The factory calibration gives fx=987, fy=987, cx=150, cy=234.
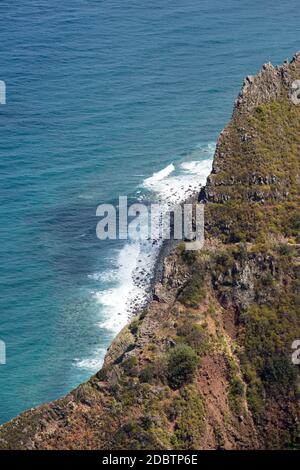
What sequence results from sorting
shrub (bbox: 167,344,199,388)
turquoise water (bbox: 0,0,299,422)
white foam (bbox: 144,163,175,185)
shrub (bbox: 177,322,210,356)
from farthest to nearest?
white foam (bbox: 144,163,175,185), turquoise water (bbox: 0,0,299,422), shrub (bbox: 177,322,210,356), shrub (bbox: 167,344,199,388)

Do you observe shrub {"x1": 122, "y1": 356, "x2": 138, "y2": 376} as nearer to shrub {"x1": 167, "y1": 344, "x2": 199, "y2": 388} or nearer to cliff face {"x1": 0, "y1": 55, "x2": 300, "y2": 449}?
cliff face {"x1": 0, "y1": 55, "x2": 300, "y2": 449}

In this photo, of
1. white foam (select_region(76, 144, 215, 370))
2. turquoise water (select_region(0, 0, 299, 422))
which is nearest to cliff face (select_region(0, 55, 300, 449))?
turquoise water (select_region(0, 0, 299, 422))

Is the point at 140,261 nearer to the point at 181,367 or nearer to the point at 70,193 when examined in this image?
the point at 70,193

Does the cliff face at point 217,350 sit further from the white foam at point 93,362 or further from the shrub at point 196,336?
the white foam at point 93,362

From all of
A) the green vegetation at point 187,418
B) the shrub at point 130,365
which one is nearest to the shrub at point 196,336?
the green vegetation at point 187,418

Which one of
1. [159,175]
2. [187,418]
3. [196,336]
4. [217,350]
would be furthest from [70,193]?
[187,418]

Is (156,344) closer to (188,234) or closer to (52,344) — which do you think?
(188,234)
